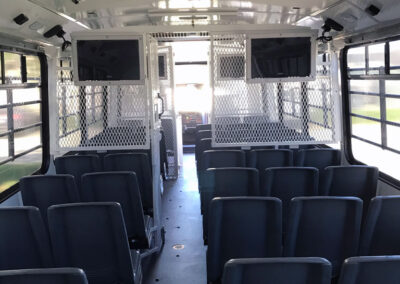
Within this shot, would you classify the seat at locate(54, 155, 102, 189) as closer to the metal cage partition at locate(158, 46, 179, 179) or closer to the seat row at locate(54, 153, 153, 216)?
the seat row at locate(54, 153, 153, 216)

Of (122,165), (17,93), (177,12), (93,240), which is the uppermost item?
(177,12)

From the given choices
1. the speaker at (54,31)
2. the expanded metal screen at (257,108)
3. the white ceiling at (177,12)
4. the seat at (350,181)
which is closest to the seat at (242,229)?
the seat at (350,181)

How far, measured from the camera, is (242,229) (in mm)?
2553

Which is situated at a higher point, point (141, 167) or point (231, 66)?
point (231, 66)

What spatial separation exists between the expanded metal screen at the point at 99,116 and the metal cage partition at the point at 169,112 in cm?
204

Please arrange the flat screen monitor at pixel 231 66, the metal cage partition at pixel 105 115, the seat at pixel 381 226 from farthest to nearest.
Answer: the flat screen monitor at pixel 231 66, the metal cage partition at pixel 105 115, the seat at pixel 381 226

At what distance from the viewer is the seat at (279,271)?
1480mm

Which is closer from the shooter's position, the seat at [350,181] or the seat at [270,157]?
the seat at [350,181]

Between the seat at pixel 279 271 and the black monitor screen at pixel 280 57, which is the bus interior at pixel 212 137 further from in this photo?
the seat at pixel 279 271

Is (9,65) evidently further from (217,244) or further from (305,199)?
(305,199)

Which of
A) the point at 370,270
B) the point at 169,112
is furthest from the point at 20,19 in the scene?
the point at 169,112

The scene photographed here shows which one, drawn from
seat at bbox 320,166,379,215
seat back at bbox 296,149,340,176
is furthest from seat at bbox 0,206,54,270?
seat back at bbox 296,149,340,176

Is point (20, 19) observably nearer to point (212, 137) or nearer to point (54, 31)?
point (54, 31)

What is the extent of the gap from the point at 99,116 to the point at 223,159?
1.57m
